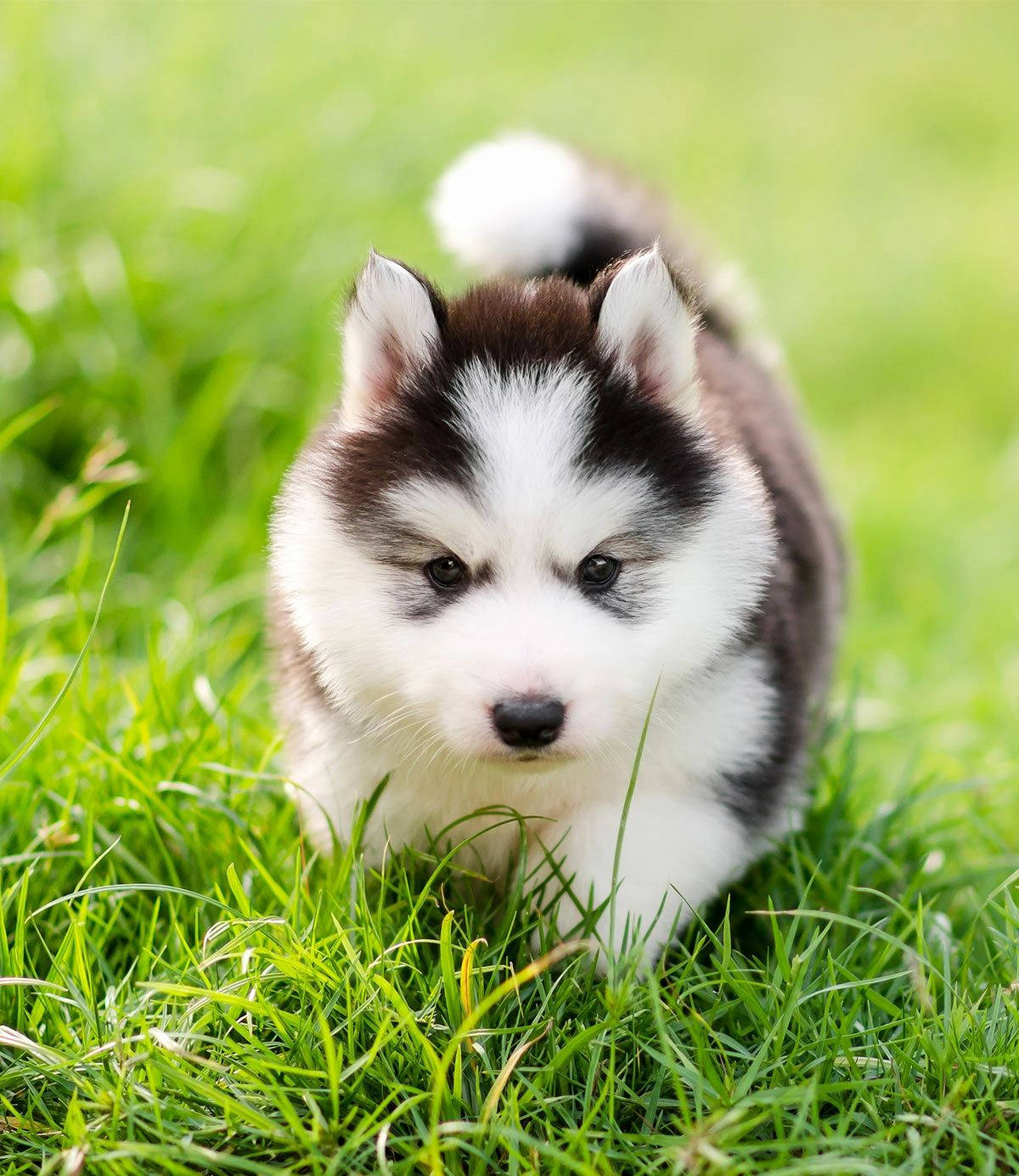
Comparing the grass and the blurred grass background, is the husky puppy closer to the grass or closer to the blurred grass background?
the grass

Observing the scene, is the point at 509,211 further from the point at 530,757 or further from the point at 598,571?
the point at 530,757

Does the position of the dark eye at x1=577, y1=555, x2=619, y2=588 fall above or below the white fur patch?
below

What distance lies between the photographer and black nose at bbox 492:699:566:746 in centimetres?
204

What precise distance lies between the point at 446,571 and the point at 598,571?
0.26 m

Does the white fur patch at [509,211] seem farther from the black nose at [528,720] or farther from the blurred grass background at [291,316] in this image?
the black nose at [528,720]

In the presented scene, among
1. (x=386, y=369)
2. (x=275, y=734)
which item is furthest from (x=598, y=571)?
(x=275, y=734)

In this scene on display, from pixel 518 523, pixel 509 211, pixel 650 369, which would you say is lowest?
pixel 518 523

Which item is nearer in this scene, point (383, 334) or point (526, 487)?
point (526, 487)

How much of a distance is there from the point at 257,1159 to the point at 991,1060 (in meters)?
1.23

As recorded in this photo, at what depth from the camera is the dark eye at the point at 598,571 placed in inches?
89.1

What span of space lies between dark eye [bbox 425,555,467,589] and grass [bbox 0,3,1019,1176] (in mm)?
601

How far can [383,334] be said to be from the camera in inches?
96.6

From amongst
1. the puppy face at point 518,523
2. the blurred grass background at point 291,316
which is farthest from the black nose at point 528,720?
the blurred grass background at point 291,316

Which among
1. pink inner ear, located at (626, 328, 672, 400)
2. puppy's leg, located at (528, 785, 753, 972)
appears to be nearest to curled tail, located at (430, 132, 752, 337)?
pink inner ear, located at (626, 328, 672, 400)
